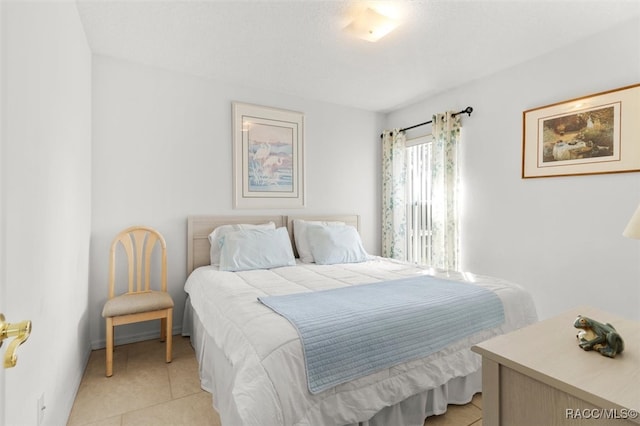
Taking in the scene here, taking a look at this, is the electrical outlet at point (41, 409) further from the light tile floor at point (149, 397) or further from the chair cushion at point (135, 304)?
the chair cushion at point (135, 304)

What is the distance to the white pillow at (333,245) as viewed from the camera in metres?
3.17

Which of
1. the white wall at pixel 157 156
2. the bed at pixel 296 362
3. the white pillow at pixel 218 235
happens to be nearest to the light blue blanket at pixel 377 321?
the bed at pixel 296 362

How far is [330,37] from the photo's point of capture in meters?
2.45

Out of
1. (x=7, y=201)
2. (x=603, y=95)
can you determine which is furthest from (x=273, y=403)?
(x=603, y=95)

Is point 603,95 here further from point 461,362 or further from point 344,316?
point 344,316

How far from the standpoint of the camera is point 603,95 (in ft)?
7.79

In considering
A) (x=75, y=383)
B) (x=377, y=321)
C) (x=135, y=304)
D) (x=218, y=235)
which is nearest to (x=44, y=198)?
(x=135, y=304)

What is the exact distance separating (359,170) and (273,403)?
A: 11.0 feet

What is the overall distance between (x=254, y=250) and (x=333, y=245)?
2.61 ft

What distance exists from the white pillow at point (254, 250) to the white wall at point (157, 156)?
54 centimetres

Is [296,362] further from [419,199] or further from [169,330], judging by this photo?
[419,199]

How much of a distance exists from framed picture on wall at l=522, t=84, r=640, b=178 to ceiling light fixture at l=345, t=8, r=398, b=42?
1547mm

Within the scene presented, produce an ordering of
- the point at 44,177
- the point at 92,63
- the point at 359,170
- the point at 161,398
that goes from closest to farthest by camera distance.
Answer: the point at 44,177 → the point at 161,398 → the point at 92,63 → the point at 359,170

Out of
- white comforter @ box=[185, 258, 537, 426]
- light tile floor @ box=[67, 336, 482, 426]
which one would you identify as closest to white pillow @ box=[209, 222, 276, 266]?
white comforter @ box=[185, 258, 537, 426]
